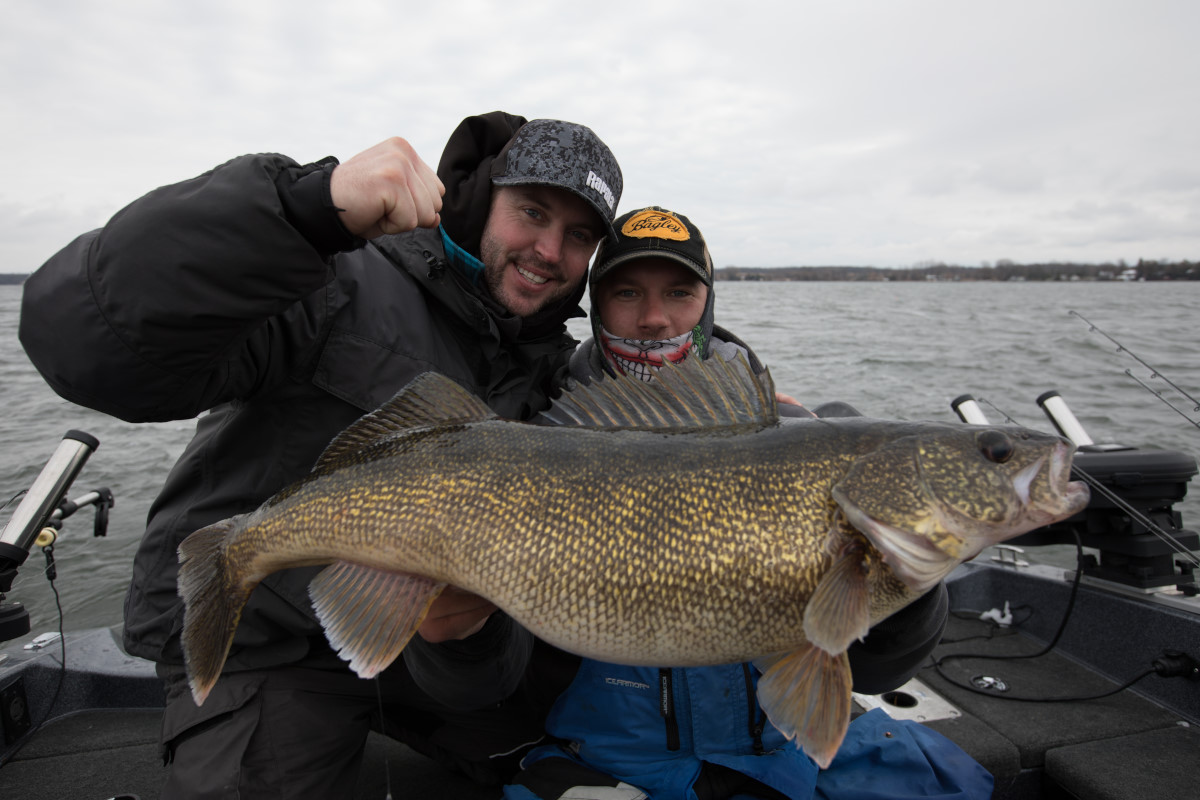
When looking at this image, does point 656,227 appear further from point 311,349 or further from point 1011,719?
point 1011,719

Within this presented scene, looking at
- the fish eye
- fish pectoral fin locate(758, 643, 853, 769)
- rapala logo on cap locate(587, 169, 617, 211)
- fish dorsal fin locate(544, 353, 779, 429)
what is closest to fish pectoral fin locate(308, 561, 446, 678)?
fish dorsal fin locate(544, 353, 779, 429)

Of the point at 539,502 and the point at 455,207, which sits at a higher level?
the point at 455,207

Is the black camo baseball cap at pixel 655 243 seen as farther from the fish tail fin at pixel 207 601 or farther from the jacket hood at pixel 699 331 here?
the fish tail fin at pixel 207 601

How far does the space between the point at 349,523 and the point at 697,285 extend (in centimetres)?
210

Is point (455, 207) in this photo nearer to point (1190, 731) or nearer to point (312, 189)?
point (312, 189)

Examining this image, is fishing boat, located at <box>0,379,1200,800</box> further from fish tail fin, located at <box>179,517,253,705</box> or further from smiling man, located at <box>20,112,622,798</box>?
fish tail fin, located at <box>179,517,253,705</box>

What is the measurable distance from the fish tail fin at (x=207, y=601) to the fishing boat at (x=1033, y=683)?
1561 mm

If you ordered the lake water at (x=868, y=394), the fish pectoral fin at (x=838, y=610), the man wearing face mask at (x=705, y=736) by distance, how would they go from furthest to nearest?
the lake water at (x=868, y=394) → the man wearing face mask at (x=705, y=736) → the fish pectoral fin at (x=838, y=610)

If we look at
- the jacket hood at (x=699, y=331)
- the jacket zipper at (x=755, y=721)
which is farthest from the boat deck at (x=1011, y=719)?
the jacket hood at (x=699, y=331)

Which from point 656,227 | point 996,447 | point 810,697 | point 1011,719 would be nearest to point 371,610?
point 810,697

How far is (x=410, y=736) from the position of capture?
3.46 metres

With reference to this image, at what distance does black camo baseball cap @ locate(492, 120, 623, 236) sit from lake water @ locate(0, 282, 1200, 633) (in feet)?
6.21

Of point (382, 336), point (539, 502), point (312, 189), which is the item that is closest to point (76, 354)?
point (312, 189)

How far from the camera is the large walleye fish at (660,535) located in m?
1.96
